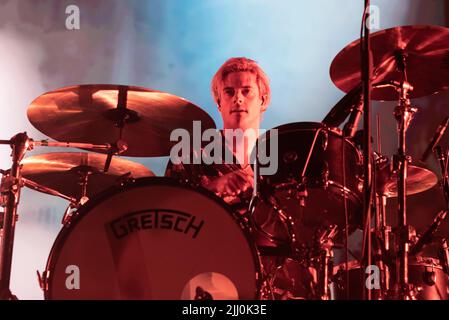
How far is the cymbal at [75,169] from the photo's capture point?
3020 millimetres

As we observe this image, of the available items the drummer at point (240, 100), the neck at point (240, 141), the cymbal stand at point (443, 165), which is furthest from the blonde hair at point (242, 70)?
the cymbal stand at point (443, 165)

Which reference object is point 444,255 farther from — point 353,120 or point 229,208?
point 229,208

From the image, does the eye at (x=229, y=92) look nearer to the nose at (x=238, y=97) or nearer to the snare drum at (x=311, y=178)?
the nose at (x=238, y=97)

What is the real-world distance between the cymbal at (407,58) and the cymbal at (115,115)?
648mm

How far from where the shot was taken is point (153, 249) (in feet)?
6.21

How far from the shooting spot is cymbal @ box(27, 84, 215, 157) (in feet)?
8.18

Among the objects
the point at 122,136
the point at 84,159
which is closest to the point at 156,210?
the point at 122,136

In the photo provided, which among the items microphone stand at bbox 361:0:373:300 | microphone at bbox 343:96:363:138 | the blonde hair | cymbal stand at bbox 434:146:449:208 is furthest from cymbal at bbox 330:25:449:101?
microphone stand at bbox 361:0:373:300

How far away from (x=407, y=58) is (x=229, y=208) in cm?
115

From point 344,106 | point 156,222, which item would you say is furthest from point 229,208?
point 344,106

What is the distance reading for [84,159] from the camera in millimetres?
3025

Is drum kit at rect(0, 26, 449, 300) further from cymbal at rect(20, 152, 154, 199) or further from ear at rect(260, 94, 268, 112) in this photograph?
ear at rect(260, 94, 268, 112)

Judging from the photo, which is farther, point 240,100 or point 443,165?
point 240,100

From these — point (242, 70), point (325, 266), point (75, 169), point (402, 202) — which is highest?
point (242, 70)
